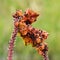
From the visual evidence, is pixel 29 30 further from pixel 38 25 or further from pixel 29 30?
pixel 38 25

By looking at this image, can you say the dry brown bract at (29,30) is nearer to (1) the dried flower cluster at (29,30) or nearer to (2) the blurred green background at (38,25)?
(1) the dried flower cluster at (29,30)

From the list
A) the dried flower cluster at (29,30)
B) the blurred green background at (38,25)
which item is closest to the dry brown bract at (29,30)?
the dried flower cluster at (29,30)

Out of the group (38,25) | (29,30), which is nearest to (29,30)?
(29,30)

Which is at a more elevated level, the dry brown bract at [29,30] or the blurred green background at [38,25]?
the blurred green background at [38,25]

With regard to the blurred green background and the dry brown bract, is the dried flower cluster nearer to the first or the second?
the dry brown bract

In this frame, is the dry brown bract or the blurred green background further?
the blurred green background

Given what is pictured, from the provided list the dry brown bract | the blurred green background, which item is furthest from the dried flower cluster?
the blurred green background

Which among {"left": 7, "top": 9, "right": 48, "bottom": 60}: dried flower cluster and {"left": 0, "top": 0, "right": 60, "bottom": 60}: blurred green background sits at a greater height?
{"left": 0, "top": 0, "right": 60, "bottom": 60}: blurred green background
